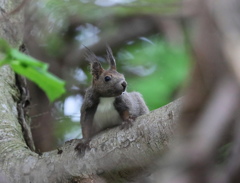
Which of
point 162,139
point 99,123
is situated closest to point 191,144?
point 162,139

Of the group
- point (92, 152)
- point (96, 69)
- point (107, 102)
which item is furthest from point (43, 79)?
point (96, 69)

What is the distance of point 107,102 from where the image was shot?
3.82m

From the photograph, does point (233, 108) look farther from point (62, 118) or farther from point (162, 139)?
point (62, 118)

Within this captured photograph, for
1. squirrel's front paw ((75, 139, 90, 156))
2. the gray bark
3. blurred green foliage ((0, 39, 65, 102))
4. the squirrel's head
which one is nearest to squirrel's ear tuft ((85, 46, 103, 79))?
the squirrel's head

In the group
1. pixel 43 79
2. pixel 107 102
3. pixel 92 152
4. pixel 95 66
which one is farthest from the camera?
pixel 95 66

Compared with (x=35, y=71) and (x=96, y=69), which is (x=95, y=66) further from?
(x=35, y=71)

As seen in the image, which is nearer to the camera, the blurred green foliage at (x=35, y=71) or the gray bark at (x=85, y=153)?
the blurred green foliage at (x=35, y=71)

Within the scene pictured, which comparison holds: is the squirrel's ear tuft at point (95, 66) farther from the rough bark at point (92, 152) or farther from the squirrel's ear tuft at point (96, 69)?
the rough bark at point (92, 152)

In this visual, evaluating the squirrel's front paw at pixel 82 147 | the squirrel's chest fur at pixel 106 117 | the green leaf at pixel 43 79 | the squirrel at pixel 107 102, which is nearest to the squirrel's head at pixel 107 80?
the squirrel at pixel 107 102

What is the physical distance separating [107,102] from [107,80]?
0.21 metres

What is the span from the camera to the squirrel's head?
3736mm

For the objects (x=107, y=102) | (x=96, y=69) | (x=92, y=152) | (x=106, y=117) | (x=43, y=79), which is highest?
(x=96, y=69)

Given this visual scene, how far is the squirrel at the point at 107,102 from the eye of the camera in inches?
143

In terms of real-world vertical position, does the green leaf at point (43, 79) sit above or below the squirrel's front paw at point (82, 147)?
below
